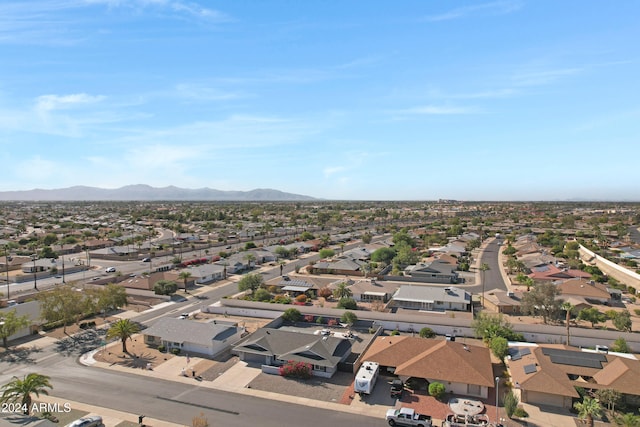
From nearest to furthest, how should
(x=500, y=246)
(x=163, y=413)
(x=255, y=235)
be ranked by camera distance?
(x=163, y=413)
(x=500, y=246)
(x=255, y=235)

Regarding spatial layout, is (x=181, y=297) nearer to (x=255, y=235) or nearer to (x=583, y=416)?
(x=583, y=416)

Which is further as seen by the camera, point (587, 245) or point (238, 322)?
point (587, 245)

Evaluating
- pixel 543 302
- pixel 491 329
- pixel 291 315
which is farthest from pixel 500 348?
pixel 291 315

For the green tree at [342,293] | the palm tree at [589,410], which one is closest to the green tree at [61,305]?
the green tree at [342,293]

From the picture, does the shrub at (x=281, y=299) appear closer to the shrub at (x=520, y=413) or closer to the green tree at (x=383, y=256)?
the green tree at (x=383, y=256)

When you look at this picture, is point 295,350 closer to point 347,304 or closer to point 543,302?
point 347,304

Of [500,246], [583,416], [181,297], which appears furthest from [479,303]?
[500,246]
